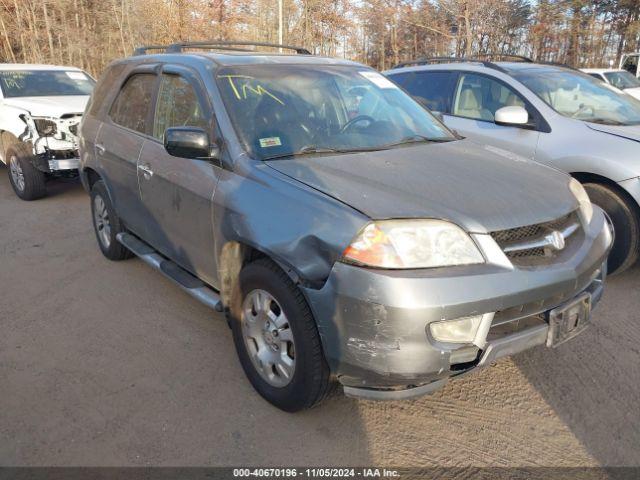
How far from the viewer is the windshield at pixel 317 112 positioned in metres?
2.93

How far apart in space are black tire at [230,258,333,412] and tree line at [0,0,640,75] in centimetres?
1970

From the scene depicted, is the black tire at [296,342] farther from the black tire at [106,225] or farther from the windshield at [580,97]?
the windshield at [580,97]

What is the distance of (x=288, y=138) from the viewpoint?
9.61ft

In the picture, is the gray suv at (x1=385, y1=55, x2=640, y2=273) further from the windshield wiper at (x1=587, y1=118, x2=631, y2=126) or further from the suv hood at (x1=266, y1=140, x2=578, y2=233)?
the suv hood at (x1=266, y1=140, x2=578, y2=233)

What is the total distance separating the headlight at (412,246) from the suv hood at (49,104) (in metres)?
5.95

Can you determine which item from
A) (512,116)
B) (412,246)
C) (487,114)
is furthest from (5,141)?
(412,246)

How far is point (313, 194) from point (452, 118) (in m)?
3.44

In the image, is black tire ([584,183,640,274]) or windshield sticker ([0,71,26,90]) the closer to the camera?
black tire ([584,183,640,274])

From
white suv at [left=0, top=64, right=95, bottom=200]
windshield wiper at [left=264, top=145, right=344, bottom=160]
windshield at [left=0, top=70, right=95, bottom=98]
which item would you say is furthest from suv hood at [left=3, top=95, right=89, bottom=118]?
windshield wiper at [left=264, top=145, right=344, bottom=160]

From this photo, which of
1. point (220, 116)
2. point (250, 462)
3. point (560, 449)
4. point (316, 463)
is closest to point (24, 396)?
point (250, 462)

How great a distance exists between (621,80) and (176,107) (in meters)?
13.6

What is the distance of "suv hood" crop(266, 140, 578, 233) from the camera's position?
2.29 metres

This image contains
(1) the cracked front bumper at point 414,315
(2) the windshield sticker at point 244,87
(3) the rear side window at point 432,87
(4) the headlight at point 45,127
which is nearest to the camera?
(1) the cracked front bumper at point 414,315

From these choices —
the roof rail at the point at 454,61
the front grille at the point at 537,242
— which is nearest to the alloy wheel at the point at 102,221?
the front grille at the point at 537,242
